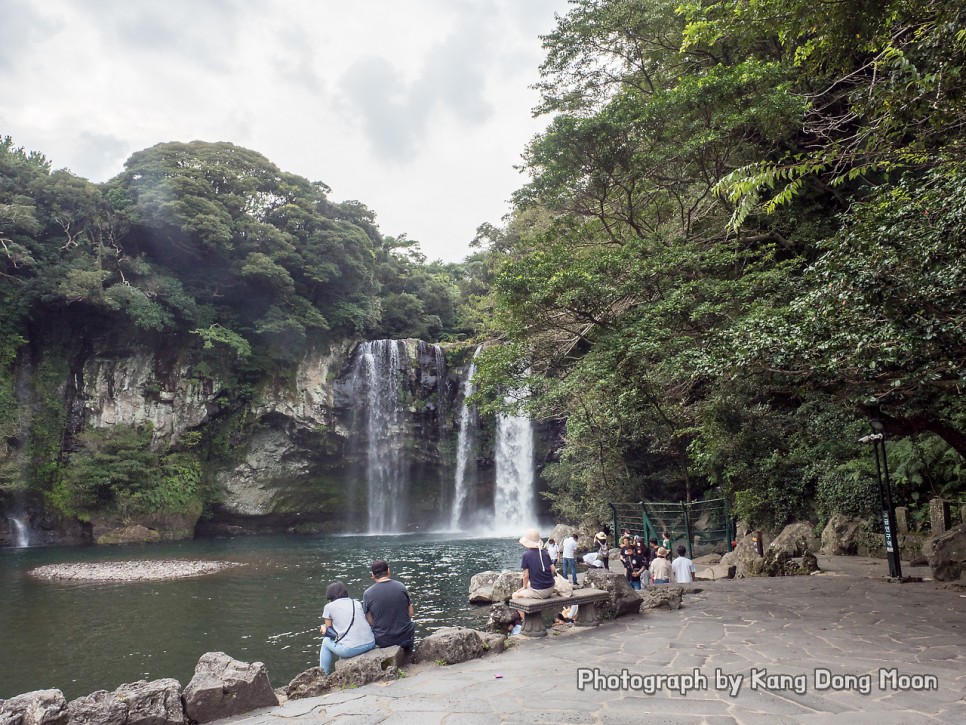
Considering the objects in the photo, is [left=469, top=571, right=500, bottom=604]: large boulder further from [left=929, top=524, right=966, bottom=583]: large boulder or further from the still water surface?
[left=929, top=524, right=966, bottom=583]: large boulder

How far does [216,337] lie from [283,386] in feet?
13.5

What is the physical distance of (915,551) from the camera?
37.1 feet

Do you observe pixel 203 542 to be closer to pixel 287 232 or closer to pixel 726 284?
pixel 287 232

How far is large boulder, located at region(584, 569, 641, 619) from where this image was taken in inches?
269

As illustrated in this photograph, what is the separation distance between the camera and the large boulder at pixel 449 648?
523cm

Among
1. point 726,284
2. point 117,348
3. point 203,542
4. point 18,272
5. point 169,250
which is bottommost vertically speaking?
point 203,542

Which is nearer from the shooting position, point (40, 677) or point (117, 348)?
point (40, 677)

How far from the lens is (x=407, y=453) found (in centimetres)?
3017

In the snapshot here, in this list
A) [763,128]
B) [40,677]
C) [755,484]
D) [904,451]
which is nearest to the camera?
[40,677]

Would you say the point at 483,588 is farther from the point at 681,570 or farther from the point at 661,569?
the point at 681,570

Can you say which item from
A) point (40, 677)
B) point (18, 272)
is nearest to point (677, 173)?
point (40, 677)

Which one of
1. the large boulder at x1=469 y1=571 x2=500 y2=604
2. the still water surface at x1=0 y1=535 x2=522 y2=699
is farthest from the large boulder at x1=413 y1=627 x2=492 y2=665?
the large boulder at x1=469 y1=571 x2=500 y2=604

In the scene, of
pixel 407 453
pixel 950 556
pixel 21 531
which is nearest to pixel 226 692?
pixel 950 556

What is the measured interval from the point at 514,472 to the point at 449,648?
23.7 m
